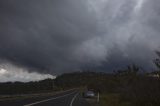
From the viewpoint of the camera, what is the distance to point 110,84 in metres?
96.9

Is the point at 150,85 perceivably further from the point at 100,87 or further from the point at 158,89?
the point at 100,87

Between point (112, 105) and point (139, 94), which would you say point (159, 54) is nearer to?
point (139, 94)

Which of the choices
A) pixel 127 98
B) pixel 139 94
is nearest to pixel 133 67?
pixel 127 98

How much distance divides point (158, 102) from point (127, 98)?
1094 centimetres

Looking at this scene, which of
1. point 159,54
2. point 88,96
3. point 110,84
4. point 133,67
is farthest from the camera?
point 110,84

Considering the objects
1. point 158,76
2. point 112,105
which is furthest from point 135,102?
point 112,105

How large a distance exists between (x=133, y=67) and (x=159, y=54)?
48408 millimetres

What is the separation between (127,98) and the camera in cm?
3891

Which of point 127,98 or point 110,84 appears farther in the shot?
point 110,84

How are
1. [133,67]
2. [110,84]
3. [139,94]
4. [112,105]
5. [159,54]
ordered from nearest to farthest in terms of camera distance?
[159,54] → [139,94] → [112,105] → [133,67] → [110,84]

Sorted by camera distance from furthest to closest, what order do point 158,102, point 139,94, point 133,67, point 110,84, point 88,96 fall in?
point 110,84 → point 133,67 → point 88,96 → point 139,94 → point 158,102

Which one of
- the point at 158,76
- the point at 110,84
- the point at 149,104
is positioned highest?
the point at 110,84

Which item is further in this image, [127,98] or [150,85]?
[127,98]

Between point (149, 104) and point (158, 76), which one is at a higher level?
point (158, 76)
